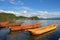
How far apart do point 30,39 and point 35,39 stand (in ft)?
1.84

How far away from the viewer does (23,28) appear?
19500mm

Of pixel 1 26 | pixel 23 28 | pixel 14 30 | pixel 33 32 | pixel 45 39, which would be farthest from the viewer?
pixel 1 26

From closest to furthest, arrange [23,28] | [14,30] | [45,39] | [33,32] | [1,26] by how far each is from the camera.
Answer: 1. [45,39]
2. [33,32]
3. [14,30]
4. [23,28]
5. [1,26]

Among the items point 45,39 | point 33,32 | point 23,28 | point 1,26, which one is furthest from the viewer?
point 1,26

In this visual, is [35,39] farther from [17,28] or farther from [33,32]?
[17,28]

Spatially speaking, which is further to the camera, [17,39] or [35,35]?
[35,35]

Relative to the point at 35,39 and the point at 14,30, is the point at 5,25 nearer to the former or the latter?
the point at 14,30

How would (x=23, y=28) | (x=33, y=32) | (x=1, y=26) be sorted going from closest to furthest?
(x=33, y=32) → (x=23, y=28) → (x=1, y=26)

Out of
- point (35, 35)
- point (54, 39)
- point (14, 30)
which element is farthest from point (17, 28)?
point (54, 39)

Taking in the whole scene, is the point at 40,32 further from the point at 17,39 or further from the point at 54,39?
the point at 17,39

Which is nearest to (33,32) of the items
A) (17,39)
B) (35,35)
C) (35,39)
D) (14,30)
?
(35,35)

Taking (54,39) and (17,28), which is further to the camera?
(17,28)

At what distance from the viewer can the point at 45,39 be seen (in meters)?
12.3

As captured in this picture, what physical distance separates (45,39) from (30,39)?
65.7 inches
